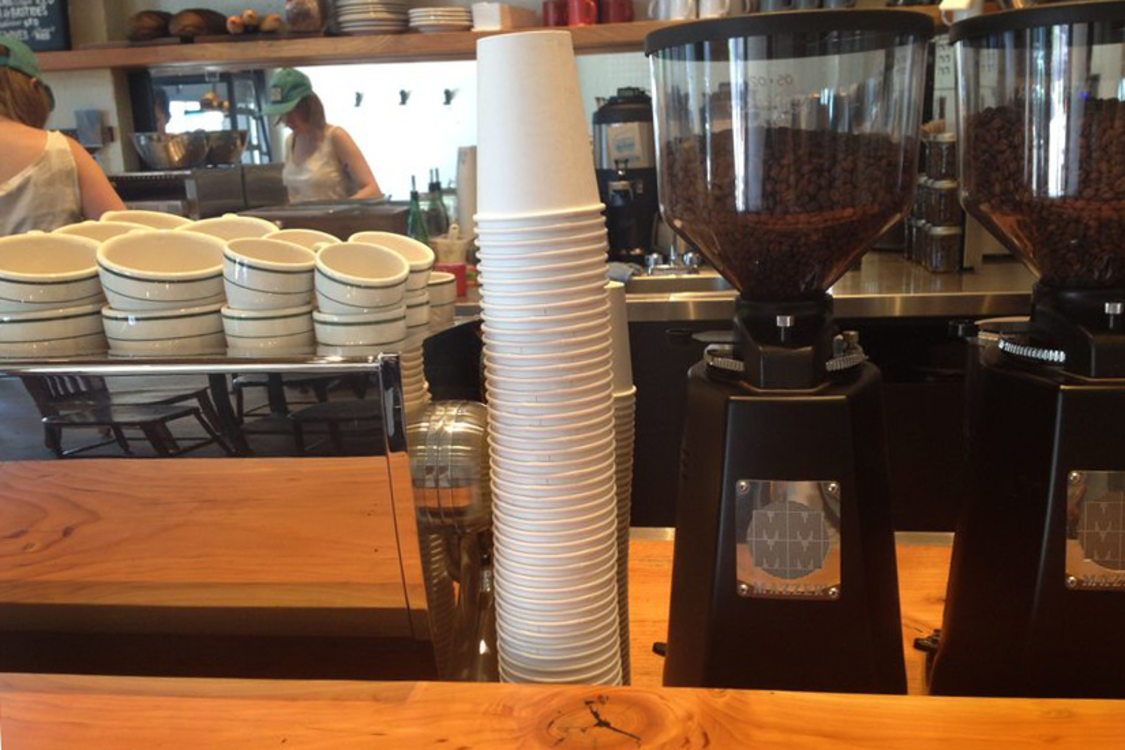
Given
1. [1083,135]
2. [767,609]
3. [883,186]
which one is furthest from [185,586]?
[1083,135]

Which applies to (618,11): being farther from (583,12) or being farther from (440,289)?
(440,289)

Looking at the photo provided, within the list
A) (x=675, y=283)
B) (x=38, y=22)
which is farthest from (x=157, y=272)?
(x=38, y=22)

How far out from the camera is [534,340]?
2.18 ft

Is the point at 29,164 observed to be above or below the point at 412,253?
above

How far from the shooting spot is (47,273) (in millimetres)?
830

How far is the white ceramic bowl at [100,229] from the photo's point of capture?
92 centimetres

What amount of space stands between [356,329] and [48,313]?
250 mm

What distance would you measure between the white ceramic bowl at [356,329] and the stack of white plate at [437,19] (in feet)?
7.89

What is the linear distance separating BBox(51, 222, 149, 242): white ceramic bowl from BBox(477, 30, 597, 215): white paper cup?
1.42 ft

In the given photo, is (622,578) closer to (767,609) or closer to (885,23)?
(767,609)

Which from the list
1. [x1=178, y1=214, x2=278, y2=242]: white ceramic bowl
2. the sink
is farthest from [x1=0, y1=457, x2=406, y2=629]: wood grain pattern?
the sink

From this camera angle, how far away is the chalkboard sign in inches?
131

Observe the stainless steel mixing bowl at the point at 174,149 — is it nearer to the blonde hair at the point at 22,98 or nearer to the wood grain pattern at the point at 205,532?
the blonde hair at the point at 22,98

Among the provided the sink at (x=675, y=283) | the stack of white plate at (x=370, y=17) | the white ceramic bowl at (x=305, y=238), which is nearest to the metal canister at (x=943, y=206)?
the sink at (x=675, y=283)
